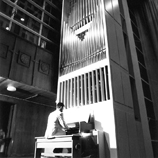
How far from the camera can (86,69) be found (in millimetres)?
5297

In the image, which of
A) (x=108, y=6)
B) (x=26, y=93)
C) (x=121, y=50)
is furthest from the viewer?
(x=26, y=93)

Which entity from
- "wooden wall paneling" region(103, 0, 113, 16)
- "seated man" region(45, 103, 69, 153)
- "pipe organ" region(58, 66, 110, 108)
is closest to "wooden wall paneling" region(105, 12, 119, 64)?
"wooden wall paneling" region(103, 0, 113, 16)

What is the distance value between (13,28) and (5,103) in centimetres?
363

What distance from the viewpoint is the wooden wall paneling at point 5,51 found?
17.5ft

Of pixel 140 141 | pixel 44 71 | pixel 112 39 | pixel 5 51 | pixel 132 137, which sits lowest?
pixel 140 141

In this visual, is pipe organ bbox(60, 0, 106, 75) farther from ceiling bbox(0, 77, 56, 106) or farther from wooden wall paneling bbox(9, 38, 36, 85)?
ceiling bbox(0, 77, 56, 106)

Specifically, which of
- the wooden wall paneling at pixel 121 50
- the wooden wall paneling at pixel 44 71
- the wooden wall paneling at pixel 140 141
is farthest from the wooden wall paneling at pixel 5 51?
the wooden wall paneling at pixel 140 141

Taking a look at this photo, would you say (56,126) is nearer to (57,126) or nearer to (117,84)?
(57,126)

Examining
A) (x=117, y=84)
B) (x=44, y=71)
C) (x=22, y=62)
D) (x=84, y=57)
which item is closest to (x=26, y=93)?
(x=44, y=71)

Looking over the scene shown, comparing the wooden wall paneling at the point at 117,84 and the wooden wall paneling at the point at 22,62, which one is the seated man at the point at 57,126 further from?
the wooden wall paneling at the point at 22,62

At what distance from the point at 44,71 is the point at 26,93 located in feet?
4.83

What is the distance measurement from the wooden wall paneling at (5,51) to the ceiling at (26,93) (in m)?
0.34

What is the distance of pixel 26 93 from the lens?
7309 millimetres

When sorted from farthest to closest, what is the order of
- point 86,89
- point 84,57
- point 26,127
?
point 26,127
point 84,57
point 86,89
